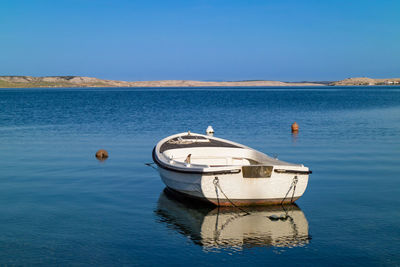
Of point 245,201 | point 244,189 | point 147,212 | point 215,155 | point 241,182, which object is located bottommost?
point 147,212

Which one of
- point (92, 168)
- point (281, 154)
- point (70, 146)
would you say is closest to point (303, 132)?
point (281, 154)

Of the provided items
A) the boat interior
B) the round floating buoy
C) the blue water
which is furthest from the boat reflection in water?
the round floating buoy

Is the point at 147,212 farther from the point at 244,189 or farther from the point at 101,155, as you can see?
the point at 101,155

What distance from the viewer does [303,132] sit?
1419 inches

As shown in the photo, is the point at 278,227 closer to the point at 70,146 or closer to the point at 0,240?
the point at 0,240

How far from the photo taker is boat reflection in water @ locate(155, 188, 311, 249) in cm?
1144

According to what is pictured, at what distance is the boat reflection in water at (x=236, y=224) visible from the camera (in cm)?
1144

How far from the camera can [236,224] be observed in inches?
501

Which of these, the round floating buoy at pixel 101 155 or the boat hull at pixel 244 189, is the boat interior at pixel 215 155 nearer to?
the boat hull at pixel 244 189

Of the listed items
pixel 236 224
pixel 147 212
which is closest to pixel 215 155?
pixel 147 212

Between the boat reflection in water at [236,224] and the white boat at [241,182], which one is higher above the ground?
the white boat at [241,182]

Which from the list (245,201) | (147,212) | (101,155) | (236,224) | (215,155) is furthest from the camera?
(101,155)

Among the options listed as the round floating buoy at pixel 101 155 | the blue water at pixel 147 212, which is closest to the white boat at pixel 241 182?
the blue water at pixel 147 212

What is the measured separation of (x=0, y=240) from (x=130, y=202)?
4.51 meters
